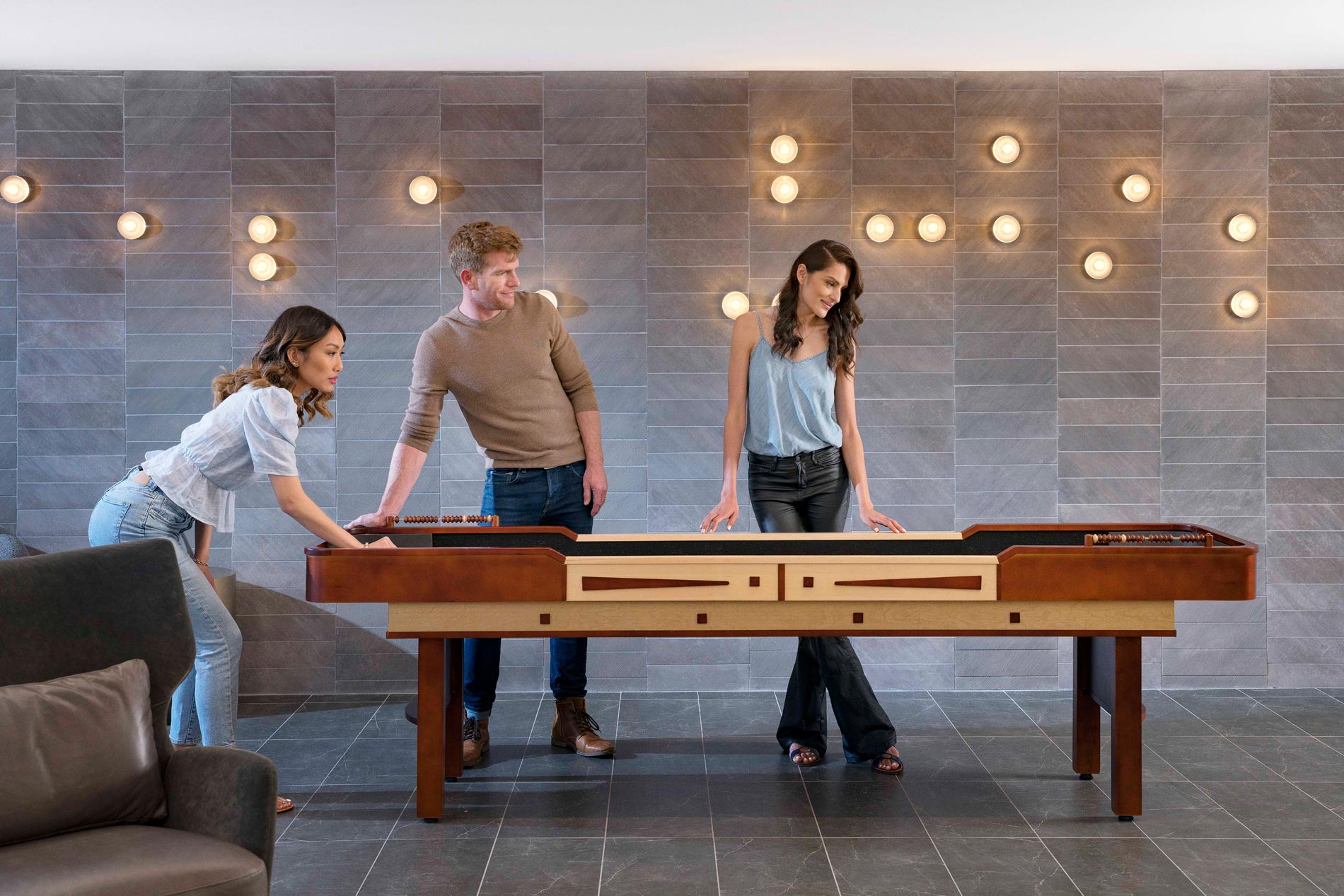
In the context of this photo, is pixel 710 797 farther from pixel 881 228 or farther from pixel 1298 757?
pixel 881 228

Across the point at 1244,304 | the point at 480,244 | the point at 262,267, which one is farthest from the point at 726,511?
the point at 1244,304

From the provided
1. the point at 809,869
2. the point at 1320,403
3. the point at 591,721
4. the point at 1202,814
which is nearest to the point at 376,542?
the point at 591,721

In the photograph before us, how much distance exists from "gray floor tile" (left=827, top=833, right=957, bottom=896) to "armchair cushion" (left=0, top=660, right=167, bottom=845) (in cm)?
159

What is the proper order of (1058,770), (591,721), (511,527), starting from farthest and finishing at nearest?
1. (591,721)
2. (1058,770)
3. (511,527)

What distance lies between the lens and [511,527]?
3223 mm

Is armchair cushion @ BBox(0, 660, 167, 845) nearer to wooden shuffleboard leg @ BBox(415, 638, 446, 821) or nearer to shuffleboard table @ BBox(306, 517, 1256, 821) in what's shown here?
shuffleboard table @ BBox(306, 517, 1256, 821)

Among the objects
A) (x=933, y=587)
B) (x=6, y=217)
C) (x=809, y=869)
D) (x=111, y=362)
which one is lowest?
(x=809, y=869)

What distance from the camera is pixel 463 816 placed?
311cm

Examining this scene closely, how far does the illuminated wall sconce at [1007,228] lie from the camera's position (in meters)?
4.43

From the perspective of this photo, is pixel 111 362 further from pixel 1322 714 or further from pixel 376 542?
pixel 1322 714

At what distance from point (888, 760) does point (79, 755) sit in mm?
2287

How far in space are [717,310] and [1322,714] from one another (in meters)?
2.78

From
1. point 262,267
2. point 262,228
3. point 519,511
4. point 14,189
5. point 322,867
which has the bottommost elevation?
point 322,867

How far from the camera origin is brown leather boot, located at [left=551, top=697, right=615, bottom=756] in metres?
3.62
